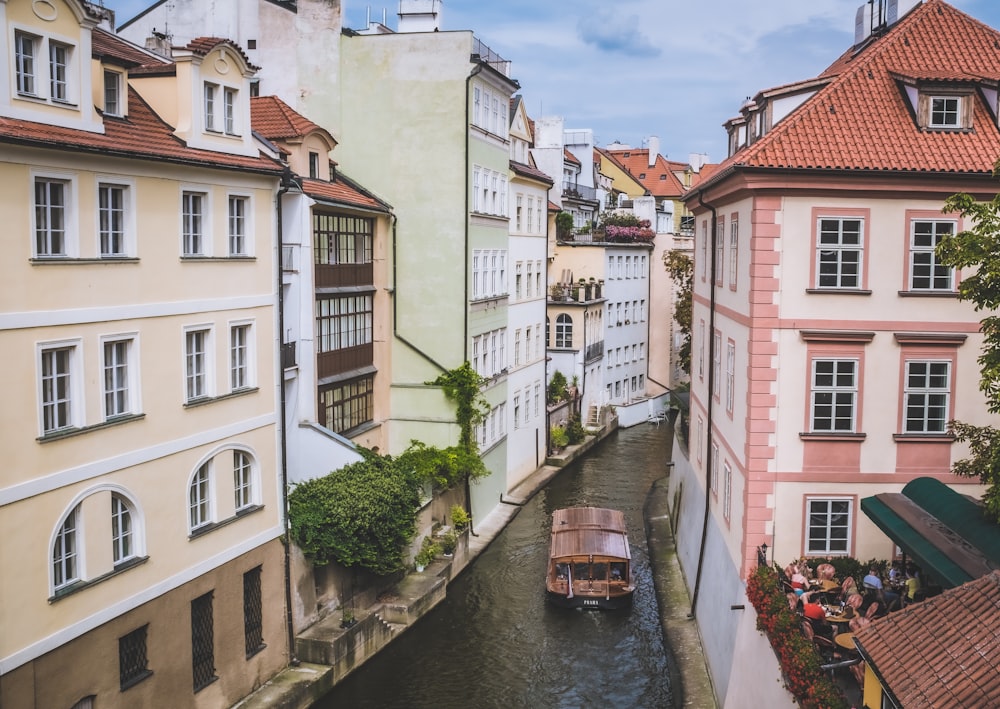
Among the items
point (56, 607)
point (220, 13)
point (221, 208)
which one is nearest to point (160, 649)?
point (56, 607)

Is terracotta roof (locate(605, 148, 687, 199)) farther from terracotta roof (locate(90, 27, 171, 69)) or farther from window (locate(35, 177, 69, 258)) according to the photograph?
window (locate(35, 177, 69, 258))

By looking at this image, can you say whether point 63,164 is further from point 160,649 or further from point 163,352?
point 160,649

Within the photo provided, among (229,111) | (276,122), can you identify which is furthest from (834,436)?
(276,122)

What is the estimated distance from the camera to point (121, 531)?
18.9 metres

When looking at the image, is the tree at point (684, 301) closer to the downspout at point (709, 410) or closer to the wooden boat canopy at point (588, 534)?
the wooden boat canopy at point (588, 534)

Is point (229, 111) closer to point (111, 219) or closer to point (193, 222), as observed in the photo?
point (193, 222)

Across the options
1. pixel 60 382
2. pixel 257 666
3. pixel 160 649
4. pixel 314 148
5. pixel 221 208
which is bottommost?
pixel 257 666

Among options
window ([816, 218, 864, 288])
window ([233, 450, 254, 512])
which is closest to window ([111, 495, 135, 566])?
window ([233, 450, 254, 512])

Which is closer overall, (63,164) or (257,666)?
(63,164)

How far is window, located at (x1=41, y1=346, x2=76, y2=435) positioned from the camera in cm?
1708

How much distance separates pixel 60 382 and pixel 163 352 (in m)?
2.58

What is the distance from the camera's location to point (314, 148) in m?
29.3

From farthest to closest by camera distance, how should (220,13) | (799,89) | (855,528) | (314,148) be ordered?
(220,13)
(314,148)
(799,89)
(855,528)

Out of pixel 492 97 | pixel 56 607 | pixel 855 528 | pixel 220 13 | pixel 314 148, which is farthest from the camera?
pixel 492 97
